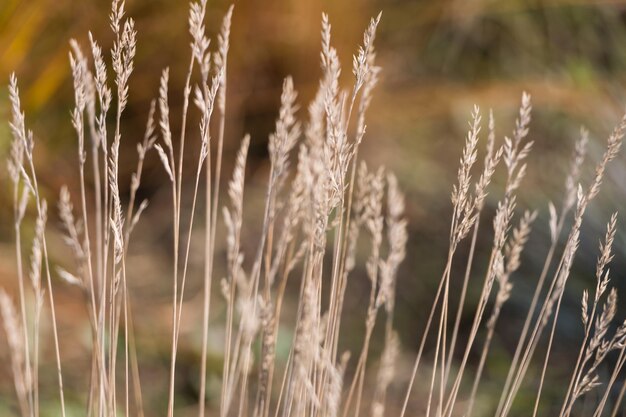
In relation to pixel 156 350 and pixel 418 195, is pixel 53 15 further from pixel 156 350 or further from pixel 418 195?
pixel 418 195

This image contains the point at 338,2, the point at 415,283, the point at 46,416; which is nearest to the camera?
the point at 46,416

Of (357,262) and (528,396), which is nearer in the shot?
(528,396)

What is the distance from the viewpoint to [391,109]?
337 centimetres

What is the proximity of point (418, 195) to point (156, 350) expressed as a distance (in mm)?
1494

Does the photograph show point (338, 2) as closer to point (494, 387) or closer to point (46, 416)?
point (494, 387)

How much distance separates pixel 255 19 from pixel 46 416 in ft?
5.79

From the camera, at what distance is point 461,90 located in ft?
11.0

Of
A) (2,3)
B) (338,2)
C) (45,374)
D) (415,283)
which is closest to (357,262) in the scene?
(415,283)

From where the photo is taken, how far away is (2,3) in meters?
2.54

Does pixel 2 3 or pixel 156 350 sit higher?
pixel 2 3

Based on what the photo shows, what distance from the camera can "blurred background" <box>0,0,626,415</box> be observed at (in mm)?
2787

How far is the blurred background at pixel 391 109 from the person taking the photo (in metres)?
2.79

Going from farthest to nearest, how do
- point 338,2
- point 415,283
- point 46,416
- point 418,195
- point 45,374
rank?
point 418,195
point 415,283
point 338,2
point 45,374
point 46,416

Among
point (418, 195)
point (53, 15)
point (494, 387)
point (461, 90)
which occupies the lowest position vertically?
point (494, 387)
